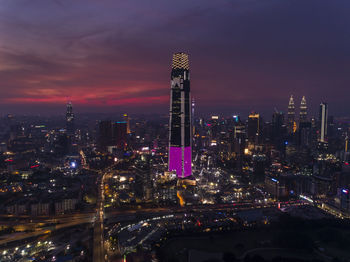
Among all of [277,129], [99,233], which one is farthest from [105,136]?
[277,129]

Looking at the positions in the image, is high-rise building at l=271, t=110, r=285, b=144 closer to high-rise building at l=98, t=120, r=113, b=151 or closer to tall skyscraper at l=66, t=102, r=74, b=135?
high-rise building at l=98, t=120, r=113, b=151

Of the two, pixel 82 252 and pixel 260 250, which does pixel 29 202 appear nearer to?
pixel 82 252

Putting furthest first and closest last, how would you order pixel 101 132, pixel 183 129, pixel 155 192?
pixel 101 132, pixel 183 129, pixel 155 192

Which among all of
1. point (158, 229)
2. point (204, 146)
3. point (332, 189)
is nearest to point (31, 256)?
point (158, 229)

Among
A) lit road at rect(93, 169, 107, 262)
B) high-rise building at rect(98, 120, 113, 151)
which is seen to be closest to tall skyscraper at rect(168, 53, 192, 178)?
lit road at rect(93, 169, 107, 262)

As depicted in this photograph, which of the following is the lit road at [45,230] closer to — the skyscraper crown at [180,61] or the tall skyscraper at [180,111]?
the tall skyscraper at [180,111]

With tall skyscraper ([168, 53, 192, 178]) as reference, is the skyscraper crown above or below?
above

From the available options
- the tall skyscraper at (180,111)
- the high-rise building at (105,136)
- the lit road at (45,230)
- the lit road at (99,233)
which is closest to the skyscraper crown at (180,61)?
the tall skyscraper at (180,111)

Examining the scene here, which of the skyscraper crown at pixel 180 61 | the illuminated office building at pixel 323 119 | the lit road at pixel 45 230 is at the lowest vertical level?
the lit road at pixel 45 230
